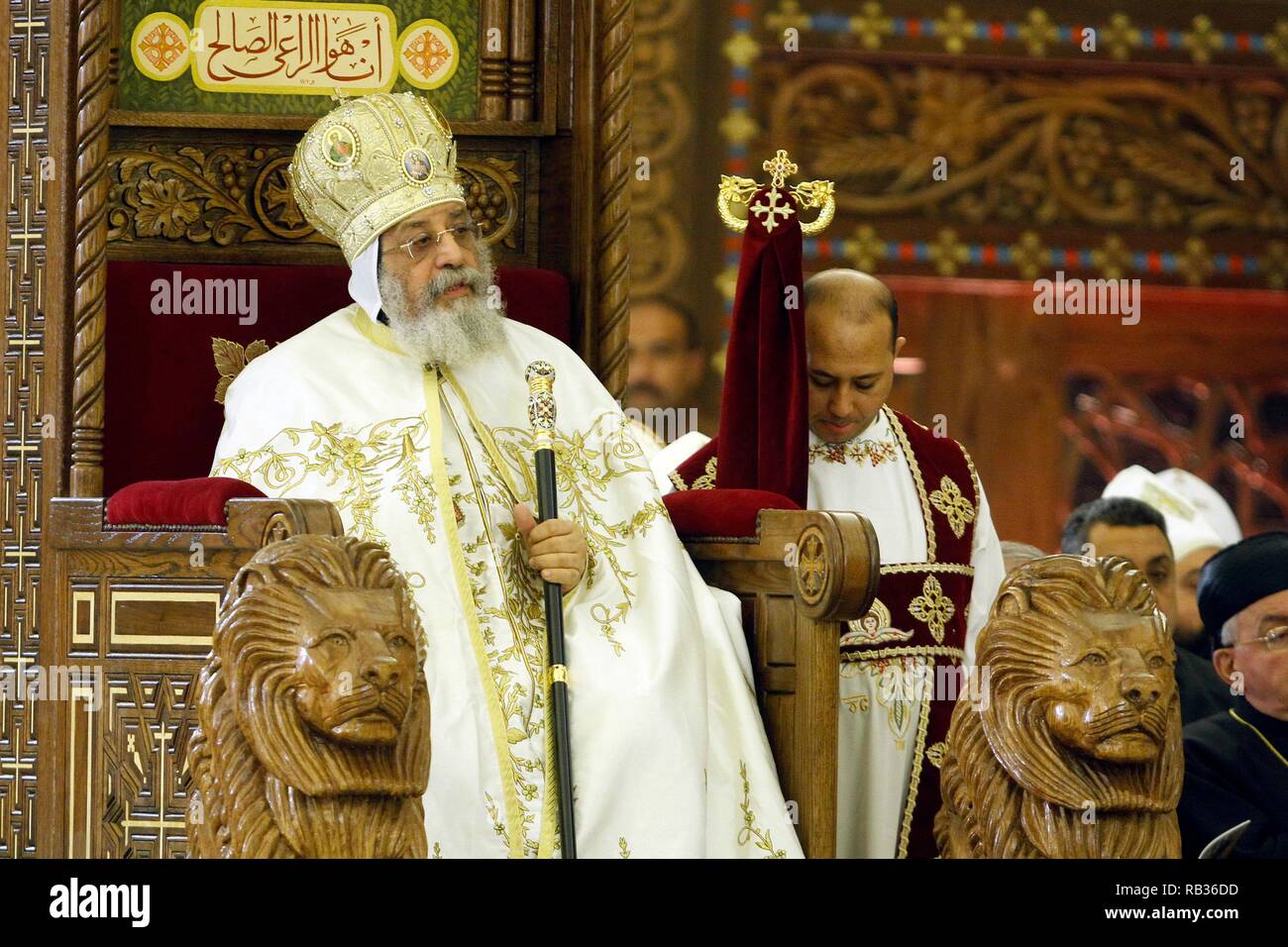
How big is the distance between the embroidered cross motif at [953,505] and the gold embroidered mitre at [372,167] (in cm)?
139

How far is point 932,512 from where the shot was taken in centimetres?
498

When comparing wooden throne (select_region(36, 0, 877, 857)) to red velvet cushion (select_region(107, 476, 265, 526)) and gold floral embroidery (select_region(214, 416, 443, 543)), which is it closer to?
red velvet cushion (select_region(107, 476, 265, 526))

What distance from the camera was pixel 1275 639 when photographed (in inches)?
186

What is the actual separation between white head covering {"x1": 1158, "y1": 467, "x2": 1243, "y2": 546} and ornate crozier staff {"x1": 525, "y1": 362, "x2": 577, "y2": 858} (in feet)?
16.1

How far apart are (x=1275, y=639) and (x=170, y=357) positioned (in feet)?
8.88

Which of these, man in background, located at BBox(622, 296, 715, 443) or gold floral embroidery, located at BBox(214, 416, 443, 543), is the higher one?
man in background, located at BBox(622, 296, 715, 443)

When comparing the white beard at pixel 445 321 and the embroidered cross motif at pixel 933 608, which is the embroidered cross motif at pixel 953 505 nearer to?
the embroidered cross motif at pixel 933 608

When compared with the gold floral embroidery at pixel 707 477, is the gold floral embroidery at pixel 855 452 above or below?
above

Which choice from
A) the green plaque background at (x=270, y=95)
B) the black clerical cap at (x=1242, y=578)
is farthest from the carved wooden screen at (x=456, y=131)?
the black clerical cap at (x=1242, y=578)

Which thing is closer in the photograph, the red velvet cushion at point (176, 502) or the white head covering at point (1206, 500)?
the red velvet cushion at point (176, 502)

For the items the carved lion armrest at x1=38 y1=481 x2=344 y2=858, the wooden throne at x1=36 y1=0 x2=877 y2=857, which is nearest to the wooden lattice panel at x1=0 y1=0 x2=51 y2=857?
the wooden throne at x1=36 y1=0 x2=877 y2=857

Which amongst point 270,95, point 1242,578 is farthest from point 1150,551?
point 270,95

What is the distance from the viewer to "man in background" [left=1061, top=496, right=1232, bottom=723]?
5.65 metres

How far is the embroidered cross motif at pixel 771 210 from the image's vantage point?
4832 mm
